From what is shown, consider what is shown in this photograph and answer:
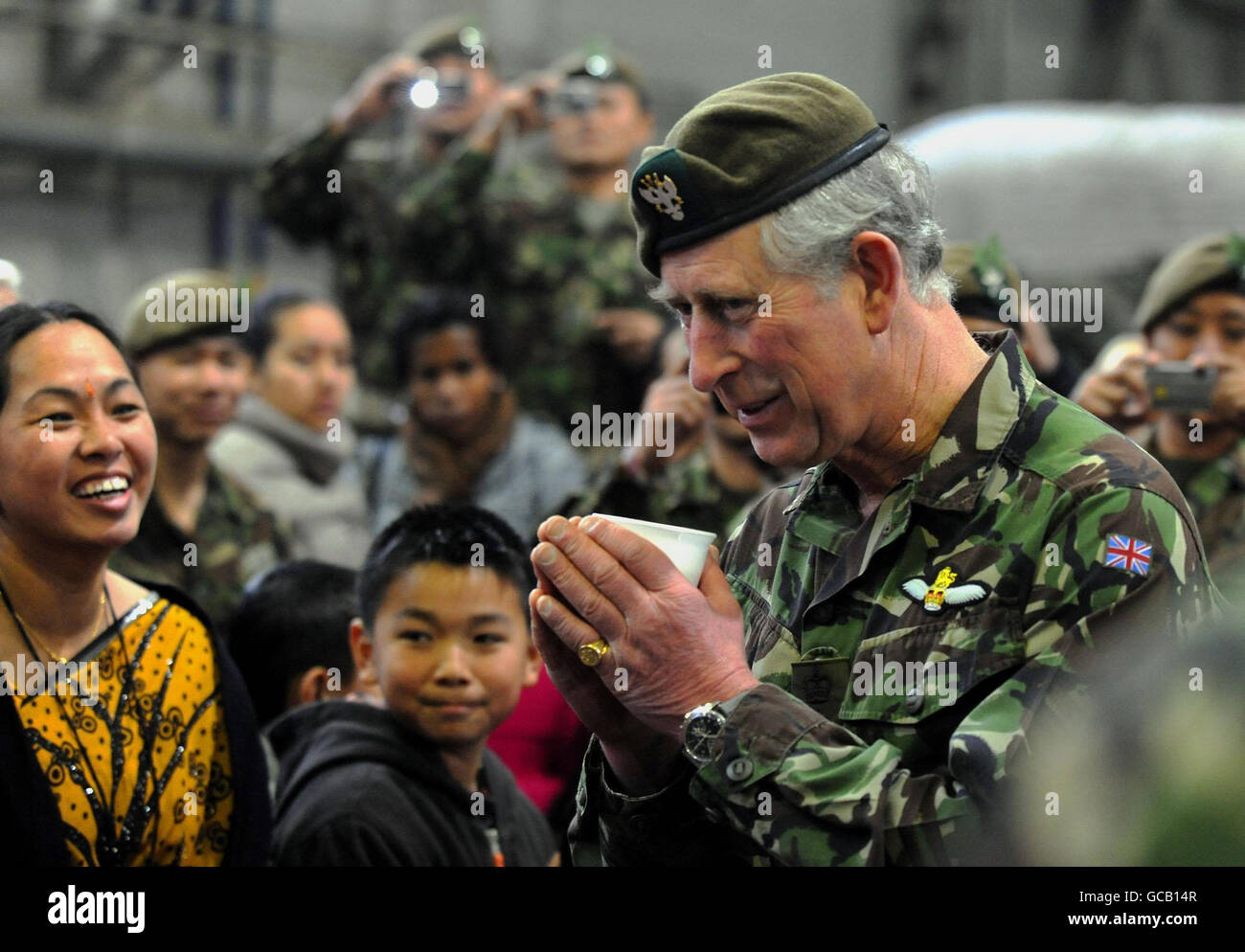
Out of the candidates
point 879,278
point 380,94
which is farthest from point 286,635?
point 380,94

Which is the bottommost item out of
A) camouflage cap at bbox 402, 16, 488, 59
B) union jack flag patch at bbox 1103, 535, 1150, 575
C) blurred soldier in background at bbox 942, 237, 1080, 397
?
union jack flag patch at bbox 1103, 535, 1150, 575

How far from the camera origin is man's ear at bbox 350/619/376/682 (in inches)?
115

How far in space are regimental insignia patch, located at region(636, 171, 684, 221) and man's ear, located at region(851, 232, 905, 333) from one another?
0.66ft

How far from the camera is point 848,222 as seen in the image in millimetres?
1725

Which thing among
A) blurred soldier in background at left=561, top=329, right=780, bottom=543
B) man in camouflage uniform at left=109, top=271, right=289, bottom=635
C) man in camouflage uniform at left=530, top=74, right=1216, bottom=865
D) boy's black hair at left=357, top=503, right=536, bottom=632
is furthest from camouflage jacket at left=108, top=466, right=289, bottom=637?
man in camouflage uniform at left=530, top=74, right=1216, bottom=865

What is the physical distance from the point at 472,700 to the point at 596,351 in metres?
2.27

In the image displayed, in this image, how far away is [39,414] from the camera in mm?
2238

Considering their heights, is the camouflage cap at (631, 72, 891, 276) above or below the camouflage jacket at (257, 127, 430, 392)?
below

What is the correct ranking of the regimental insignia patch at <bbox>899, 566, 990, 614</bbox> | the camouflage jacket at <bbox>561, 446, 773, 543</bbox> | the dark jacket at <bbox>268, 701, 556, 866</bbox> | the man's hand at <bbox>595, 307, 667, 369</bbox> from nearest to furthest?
the regimental insignia patch at <bbox>899, 566, 990, 614</bbox> < the dark jacket at <bbox>268, 701, 556, 866</bbox> < the camouflage jacket at <bbox>561, 446, 773, 543</bbox> < the man's hand at <bbox>595, 307, 667, 369</bbox>

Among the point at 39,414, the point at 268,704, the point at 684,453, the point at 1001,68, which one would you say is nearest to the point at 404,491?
the point at 684,453

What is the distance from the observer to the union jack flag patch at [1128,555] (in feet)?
5.06

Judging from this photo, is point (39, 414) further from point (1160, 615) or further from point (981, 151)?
point (981, 151)

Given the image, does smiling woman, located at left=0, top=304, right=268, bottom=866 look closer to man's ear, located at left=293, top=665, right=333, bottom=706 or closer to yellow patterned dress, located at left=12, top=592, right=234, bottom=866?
yellow patterned dress, located at left=12, top=592, right=234, bottom=866

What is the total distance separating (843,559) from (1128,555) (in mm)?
360
